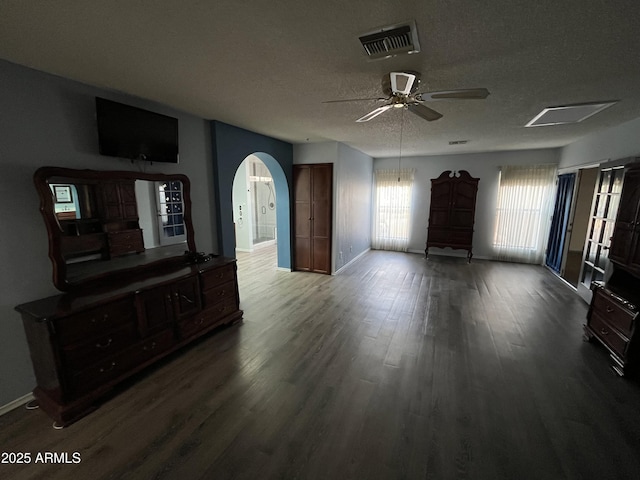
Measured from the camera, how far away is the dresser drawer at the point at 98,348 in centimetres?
183

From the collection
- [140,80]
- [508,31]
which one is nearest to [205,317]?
[140,80]

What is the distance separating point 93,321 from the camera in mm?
1950

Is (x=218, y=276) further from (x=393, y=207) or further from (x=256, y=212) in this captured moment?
(x=393, y=207)

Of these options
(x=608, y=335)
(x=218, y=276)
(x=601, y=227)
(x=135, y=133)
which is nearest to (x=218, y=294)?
(x=218, y=276)

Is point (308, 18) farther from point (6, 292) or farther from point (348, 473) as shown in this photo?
point (6, 292)

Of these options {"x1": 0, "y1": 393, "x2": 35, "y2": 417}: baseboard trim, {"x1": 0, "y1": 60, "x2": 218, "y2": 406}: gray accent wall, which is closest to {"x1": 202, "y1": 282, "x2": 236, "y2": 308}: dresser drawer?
{"x1": 0, "y1": 60, "x2": 218, "y2": 406}: gray accent wall

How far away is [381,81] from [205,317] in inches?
111

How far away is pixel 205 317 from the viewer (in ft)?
9.38

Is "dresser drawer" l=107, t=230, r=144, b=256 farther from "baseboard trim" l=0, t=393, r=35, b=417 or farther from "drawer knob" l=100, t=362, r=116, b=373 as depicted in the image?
"baseboard trim" l=0, t=393, r=35, b=417

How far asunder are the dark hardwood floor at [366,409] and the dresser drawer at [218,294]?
0.39 meters

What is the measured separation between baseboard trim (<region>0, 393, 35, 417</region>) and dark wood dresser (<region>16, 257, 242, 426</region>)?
90 mm

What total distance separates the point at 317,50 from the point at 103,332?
2518 mm

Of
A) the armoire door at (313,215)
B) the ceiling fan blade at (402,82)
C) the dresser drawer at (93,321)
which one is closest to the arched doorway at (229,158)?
the armoire door at (313,215)

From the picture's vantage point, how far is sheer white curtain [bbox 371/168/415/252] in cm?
671
